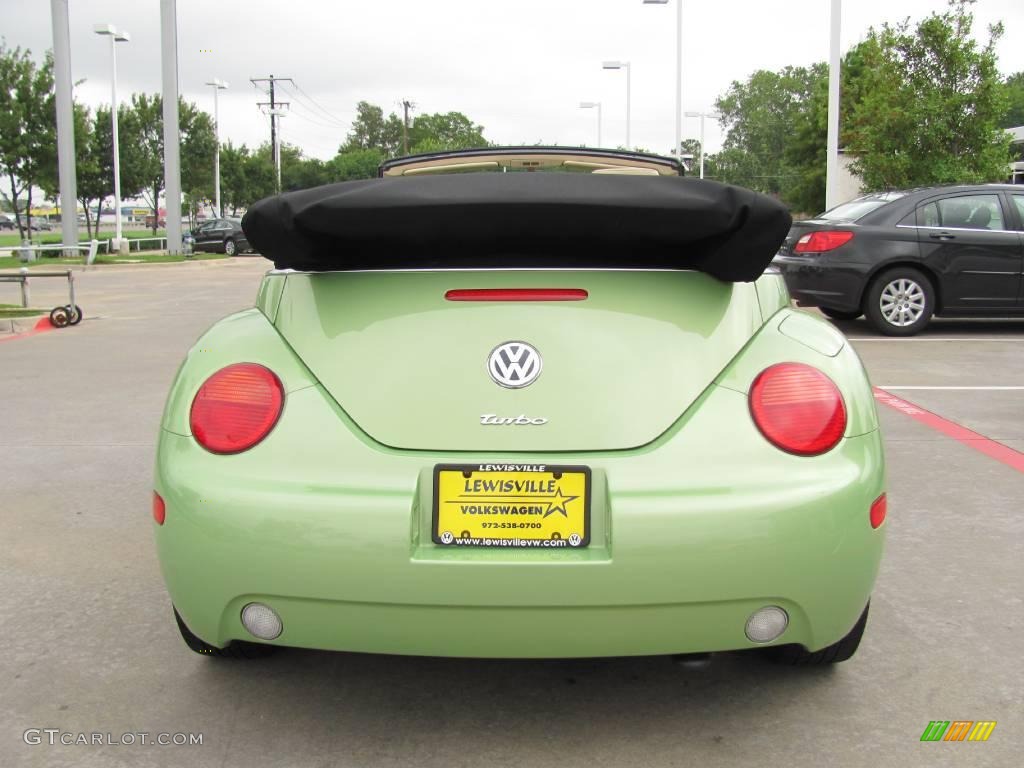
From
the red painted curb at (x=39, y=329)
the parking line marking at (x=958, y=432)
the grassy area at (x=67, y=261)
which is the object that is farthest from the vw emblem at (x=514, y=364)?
the grassy area at (x=67, y=261)

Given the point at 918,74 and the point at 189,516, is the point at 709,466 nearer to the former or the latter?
the point at 189,516

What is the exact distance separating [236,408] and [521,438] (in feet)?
2.32

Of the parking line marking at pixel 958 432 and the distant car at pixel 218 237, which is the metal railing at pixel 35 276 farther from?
the distant car at pixel 218 237

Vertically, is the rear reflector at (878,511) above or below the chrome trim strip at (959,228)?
below

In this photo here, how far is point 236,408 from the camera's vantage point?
265 cm

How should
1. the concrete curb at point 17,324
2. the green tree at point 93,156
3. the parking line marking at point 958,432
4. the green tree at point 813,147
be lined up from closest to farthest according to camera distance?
1. the parking line marking at point 958,432
2. the concrete curb at point 17,324
3. the green tree at point 93,156
4. the green tree at point 813,147

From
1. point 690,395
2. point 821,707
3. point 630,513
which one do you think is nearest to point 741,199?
point 690,395

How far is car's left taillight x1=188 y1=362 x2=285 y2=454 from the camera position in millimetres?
2615

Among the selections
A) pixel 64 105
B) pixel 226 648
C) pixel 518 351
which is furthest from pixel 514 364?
pixel 64 105

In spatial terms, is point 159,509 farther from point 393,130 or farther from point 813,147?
point 393,130

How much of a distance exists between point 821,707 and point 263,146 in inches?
3301

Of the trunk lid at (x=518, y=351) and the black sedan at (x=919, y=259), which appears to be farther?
the black sedan at (x=919, y=259)

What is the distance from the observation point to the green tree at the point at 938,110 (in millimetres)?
19672

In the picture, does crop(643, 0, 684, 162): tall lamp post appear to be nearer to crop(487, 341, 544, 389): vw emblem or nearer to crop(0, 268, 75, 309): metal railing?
crop(0, 268, 75, 309): metal railing
